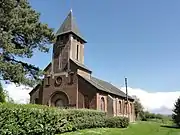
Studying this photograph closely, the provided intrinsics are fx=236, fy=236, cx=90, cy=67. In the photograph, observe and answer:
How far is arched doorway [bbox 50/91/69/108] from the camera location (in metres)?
38.5

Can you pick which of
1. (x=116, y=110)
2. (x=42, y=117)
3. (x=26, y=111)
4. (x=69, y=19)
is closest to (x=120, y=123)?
(x=116, y=110)

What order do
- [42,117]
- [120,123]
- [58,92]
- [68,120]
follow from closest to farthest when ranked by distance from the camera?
1. [42,117]
2. [68,120]
3. [120,123]
4. [58,92]

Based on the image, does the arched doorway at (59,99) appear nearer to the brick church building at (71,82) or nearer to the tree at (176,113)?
the brick church building at (71,82)

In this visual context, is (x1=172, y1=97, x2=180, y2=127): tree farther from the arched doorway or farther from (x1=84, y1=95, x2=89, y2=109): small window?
the arched doorway

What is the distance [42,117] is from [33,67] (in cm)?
719

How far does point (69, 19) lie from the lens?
44.2 metres

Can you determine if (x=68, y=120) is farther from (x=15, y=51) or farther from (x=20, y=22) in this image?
(x=20, y=22)

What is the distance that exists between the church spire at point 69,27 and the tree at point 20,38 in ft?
60.6

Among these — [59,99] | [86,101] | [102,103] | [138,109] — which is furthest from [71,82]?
[138,109]

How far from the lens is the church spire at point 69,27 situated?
137 ft

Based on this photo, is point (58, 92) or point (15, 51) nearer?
point (15, 51)

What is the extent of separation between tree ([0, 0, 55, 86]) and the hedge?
4.14 meters

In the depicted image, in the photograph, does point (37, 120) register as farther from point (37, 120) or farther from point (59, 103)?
point (59, 103)

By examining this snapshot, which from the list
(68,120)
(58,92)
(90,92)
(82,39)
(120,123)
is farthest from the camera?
(82,39)
